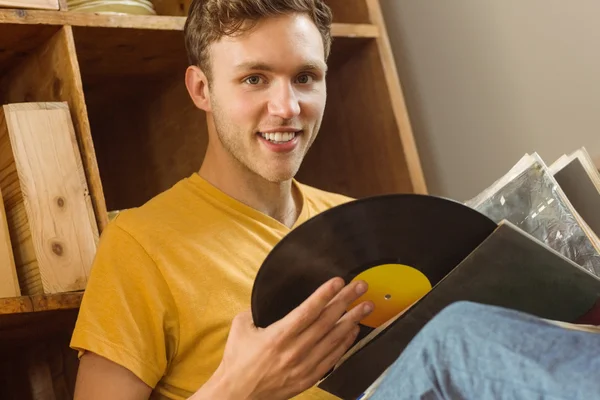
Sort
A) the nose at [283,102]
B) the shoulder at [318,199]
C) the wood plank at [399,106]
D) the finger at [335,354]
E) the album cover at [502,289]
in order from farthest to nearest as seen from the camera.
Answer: the wood plank at [399,106], the shoulder at [318,199], the nose at [283,102], the finger at [335,354], the album cover at [502,289]

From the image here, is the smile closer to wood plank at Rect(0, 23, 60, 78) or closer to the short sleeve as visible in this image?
the short sleeve

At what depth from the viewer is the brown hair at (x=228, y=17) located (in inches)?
45.5

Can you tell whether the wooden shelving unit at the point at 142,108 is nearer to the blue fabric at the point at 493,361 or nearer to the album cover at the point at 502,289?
the album cover at the point at 502,289

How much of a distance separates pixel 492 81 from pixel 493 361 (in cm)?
108

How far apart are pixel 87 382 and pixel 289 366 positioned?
0.95ft

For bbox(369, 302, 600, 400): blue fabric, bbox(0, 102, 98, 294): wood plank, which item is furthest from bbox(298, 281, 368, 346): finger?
bbox(0, 102, 98, 294): wood plank

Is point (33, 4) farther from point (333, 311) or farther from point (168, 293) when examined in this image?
point (333, 311)

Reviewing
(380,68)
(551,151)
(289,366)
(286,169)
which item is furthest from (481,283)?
(380,68)

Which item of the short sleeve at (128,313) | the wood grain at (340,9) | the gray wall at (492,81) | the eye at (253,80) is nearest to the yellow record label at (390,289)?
the short sleeve at (128,313)

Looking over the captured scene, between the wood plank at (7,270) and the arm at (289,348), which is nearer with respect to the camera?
the arm at (289,348)

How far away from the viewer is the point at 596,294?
842mm

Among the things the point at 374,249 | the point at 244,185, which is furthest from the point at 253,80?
the point at 374,249

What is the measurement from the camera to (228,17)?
117 cm

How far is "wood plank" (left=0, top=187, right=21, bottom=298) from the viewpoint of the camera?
1.17 meters
